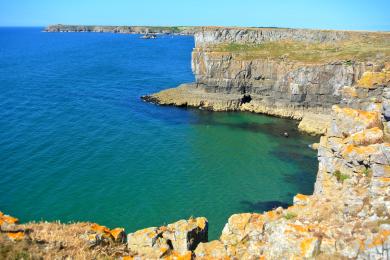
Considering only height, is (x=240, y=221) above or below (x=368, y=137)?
below

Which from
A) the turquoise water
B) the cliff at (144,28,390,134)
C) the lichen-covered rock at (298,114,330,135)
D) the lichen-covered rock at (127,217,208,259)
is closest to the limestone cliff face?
the cliff at (144,28,390,134)

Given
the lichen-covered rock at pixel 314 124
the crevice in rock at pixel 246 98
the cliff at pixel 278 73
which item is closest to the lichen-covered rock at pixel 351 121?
the lichen-covered rock at pixel 314 124

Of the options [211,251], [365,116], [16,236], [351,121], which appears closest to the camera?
[16,236]

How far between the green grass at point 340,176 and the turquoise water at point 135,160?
49.6 feet

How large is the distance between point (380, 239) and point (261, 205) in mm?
28576

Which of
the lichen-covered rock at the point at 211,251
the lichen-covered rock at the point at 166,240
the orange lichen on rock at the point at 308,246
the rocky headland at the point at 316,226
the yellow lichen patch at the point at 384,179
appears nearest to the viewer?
the orange lichen on rock at the point at 308,246

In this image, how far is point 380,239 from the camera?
14250 mm

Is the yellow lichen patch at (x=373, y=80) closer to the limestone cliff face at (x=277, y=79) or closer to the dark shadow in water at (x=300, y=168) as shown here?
the dark shadow in water at (x=300, y=168)

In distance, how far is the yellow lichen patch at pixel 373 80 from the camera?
41.7m

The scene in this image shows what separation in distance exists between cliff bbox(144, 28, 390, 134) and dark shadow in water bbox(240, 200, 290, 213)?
101 feet

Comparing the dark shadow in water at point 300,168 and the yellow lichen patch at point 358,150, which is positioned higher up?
the yellow lichen patch at point 358,150

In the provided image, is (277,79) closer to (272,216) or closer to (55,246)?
(272,216)

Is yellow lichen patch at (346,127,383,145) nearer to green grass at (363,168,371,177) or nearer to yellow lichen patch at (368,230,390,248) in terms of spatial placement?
green grass at (363,168,371,177)

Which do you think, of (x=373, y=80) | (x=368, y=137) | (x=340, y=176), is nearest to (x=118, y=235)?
(x=340, y=176)
